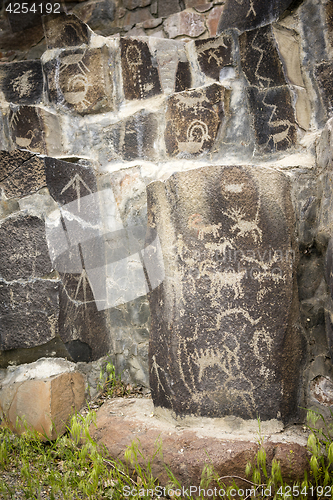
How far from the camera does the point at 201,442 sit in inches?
56.6

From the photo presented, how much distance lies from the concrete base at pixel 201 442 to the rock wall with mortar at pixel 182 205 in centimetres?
6

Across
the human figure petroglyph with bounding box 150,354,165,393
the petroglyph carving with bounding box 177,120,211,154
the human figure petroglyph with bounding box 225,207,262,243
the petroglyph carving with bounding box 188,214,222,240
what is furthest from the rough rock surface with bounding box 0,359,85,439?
the petroglyph carving with bounding box 177,120,211,154

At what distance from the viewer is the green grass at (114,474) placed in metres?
1.30

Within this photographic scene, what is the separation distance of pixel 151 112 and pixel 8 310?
1.27 metres

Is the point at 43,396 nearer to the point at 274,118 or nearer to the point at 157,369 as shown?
the point at 157,369

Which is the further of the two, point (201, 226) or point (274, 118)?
point (274, 118)

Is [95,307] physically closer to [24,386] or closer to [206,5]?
[24,386]

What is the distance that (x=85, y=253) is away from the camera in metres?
2.02

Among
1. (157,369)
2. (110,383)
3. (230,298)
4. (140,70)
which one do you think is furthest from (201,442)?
(140,70)

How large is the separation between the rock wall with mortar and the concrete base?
6 cm

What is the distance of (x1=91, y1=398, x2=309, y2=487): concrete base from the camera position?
1367mm

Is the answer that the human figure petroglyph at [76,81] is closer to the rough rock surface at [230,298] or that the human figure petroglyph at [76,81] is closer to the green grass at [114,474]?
the rough rock surface at [230,298]

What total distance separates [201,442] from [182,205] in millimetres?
892

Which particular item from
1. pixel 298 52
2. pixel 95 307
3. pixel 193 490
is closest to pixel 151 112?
pixel 298 52
